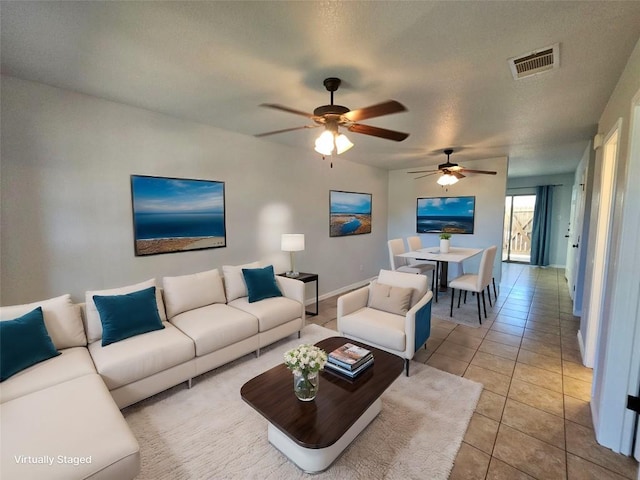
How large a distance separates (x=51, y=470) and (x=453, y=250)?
547 centimetres

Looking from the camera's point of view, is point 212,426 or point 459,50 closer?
point 459,50

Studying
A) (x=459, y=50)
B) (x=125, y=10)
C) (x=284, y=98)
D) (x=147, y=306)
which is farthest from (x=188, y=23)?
(x=147, y=306)

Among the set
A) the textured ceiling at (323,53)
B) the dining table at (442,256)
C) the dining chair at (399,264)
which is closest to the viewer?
the textured ceiling at (323,53)

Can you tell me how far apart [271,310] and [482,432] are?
209 centimetres

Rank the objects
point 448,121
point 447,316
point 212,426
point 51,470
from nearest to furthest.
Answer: point 51,470
point 212,426
point 448,121
point 447,316

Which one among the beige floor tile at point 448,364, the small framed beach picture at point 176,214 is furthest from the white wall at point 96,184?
the beige floor tile at point 448,364

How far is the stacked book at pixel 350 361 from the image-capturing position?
1983mm

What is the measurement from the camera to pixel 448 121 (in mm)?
3205

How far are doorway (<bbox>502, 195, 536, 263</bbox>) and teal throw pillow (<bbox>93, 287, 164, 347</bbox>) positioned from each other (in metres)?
9.32

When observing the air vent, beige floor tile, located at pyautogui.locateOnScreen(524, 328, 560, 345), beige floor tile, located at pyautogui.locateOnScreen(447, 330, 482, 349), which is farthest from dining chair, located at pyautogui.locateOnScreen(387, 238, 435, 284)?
the air vent

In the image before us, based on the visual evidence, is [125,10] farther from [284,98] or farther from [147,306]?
[147,306]

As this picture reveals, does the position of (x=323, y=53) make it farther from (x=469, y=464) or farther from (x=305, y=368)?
(x=469, y=464)

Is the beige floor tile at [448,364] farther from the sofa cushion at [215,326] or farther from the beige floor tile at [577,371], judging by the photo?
the sofa cushion at [215,326]

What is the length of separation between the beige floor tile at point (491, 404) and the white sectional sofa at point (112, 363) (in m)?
1.95
